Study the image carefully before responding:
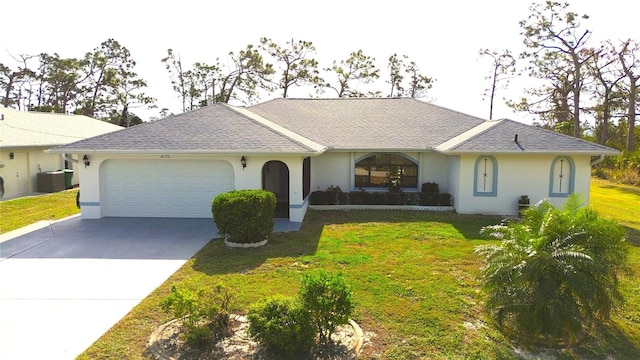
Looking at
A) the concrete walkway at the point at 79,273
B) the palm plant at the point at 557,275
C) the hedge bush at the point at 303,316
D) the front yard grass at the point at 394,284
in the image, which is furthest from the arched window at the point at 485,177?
the hedge bush at the point at 303,316

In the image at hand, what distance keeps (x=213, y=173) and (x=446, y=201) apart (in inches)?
346

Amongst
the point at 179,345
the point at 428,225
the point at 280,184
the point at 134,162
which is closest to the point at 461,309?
the point at 179,345

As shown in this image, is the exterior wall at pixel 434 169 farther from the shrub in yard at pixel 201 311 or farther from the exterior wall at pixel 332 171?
the shrub in yard at pixel 201 311

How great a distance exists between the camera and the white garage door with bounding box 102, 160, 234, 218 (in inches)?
549

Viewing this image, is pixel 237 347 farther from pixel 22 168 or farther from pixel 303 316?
pixel 22 168

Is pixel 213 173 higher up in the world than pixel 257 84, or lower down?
lower down

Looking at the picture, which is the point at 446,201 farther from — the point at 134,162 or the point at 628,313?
the point at 134,162

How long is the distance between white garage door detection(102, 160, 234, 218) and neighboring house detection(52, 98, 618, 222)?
1.4 inches

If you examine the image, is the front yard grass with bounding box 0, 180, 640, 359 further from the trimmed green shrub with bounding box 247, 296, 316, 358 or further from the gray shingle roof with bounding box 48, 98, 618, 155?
the gray shingle roof with bounding box 48, 98, 618, 155

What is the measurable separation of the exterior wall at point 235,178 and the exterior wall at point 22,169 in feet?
23.6

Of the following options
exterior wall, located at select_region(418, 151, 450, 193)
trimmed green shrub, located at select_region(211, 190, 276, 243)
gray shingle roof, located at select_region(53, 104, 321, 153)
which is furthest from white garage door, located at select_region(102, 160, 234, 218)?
exterior wall, located at select_region(418, 151, 450, 193)

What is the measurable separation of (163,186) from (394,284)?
30.9 feet

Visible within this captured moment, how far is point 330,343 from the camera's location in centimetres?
559

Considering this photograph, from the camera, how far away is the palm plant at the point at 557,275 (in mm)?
5402
